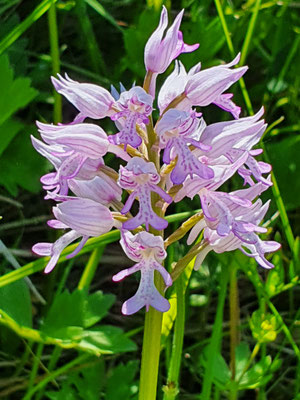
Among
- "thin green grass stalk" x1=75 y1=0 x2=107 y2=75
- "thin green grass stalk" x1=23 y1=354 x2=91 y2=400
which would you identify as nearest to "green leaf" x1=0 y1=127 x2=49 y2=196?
"thin green grass stalk" x1=75 y1=0 x2=107 y2=75

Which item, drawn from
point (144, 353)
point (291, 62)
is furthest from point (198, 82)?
point (291, 62)

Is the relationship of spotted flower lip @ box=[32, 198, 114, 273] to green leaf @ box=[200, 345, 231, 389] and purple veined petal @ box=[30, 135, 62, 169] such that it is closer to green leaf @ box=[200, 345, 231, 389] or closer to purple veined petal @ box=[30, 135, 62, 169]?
purple veined petal @ box=[30, 135, 62, 169]

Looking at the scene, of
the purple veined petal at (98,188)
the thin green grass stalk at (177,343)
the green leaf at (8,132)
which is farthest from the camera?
the green leaf at (8,132)

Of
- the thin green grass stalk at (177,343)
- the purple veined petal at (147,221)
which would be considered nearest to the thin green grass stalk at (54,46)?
the thin green grass stalk at (177,343)

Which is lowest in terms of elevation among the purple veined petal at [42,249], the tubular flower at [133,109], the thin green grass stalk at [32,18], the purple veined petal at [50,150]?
the purple veined petal at [42,249]

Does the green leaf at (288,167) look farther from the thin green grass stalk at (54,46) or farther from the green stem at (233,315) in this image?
the thin green grass stalk at (54,46)

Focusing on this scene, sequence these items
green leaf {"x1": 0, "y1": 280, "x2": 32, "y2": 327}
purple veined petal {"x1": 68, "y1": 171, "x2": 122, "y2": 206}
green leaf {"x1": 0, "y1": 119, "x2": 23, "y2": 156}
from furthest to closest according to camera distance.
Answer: green leaf {"x1": 0, "y1": 119, "x2": 23, "y2": 156} → green leaf {"x1": 0, "y1": 280, "x2": 32, "y2": 327} → purple veined petal {"x1": 68, "y1": 171, "x2": 122, "y2": 206}

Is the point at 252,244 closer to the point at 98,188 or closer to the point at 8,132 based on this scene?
the point at 98,188

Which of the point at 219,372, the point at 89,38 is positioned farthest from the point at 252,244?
the point at 89,38

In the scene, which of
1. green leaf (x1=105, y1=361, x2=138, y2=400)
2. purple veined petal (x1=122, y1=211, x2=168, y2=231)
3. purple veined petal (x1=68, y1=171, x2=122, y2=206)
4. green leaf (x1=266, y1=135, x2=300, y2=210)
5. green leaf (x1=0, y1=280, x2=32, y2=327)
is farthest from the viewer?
green leaf (x1=266, y1=135, x2=300, y2=210)
